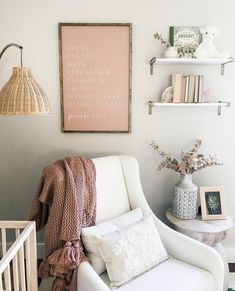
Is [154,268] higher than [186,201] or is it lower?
lower

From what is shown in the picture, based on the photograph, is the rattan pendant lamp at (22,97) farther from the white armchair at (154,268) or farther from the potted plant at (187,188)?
the potted plant at (187,188)

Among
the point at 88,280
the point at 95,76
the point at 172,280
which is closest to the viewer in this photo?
the point at 88,280

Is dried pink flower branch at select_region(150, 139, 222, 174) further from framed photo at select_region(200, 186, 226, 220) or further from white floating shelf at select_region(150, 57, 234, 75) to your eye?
white floating shelf at select_region(150, 57, 234, 75)

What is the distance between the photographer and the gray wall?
7.20 ft

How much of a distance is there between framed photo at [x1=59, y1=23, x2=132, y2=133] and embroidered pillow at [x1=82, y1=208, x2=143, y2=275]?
2.48 ft

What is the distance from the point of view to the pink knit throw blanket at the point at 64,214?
1.63m

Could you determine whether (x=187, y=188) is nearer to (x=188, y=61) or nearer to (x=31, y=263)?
(x=188, y=61)

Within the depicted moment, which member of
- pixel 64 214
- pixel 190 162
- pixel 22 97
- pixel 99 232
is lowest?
pixel 99 232

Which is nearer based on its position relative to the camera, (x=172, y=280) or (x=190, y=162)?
Answer: (x=172, y=280)

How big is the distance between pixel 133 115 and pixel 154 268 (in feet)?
3.77

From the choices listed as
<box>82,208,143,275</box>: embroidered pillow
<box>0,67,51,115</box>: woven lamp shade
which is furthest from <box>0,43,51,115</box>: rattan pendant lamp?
<box>82,208,143,275</box>: embroidered pillow

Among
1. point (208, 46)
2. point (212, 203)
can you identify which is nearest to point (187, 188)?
point (212, 203)

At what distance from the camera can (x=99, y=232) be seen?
172 centimetres

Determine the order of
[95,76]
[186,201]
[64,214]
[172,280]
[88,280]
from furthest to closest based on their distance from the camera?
1. [95,76]
2. [186,201]
3. [64,214]
4. [172,280]
5. [88,280]
